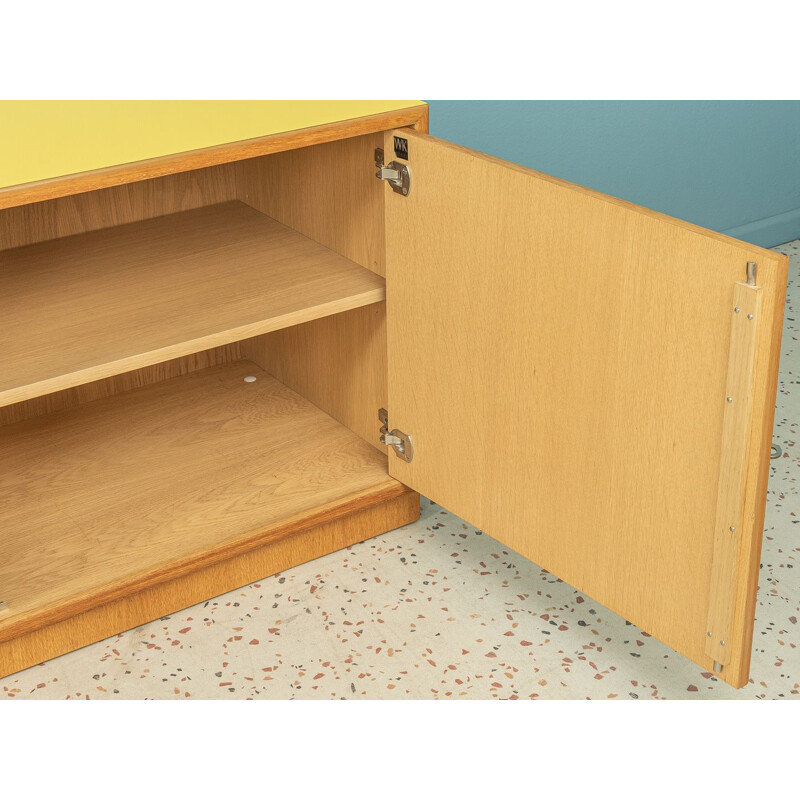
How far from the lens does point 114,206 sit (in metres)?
1.94

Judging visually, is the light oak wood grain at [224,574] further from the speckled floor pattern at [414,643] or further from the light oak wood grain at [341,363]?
the light oak wood grain at [341,363]

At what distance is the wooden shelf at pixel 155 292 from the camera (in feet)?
4.96

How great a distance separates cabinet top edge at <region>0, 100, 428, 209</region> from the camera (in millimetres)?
1346

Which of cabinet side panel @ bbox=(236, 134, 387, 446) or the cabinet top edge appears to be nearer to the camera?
the cabinet top edge

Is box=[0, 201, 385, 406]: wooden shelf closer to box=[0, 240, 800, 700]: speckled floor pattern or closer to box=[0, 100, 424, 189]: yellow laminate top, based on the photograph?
box=[0, 100, 424, 189]: yellow laminate top

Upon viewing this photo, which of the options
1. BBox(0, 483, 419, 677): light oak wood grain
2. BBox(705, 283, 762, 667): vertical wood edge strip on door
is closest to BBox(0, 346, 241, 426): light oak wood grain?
BBox(0, 483, 419, 677): light oak wood grain

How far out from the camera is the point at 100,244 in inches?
73.9

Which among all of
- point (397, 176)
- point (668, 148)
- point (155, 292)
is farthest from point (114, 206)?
point (668, 148)

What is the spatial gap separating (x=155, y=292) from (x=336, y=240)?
30 cm

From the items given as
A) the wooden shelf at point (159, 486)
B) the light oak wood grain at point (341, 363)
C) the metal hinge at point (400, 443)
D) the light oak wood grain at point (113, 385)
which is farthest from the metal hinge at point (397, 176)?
the light oak wood grain at point (113, 385)

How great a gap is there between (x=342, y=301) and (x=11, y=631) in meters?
0.63

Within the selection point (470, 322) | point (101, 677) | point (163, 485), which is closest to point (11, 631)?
point (101, 677)

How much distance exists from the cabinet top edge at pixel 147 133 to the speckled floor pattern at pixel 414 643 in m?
0.64

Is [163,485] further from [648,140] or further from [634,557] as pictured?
[648,140]
